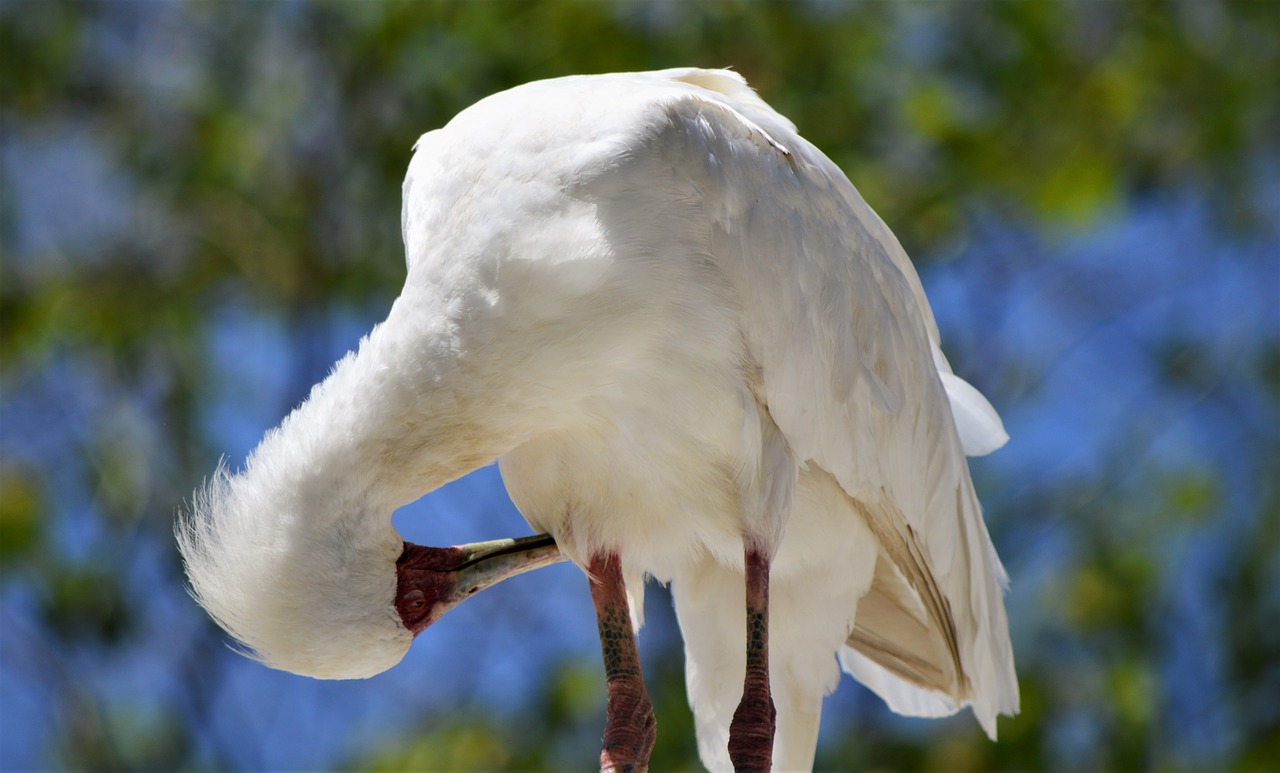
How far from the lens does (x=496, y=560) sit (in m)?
3.17

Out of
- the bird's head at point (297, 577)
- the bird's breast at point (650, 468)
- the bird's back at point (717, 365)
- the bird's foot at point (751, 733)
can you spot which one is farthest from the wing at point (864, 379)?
the bird's head at point (297, 577)

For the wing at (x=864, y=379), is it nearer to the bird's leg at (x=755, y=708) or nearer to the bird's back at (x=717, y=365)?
the bird's back at (x=717, y=365)

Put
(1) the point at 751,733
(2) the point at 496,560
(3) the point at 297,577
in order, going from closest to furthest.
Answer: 1. (3) the point at 297,577
2. (2) the point at 496,560
3. (1) the point at 751,733

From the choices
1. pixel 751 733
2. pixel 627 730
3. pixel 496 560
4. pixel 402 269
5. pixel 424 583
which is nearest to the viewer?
pixel 424 583

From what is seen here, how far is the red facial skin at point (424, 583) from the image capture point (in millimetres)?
2961

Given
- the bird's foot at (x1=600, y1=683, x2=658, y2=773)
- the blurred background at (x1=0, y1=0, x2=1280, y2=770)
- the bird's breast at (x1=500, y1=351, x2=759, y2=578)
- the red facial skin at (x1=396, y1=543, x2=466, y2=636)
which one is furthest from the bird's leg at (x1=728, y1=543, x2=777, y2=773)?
the blurred background at (x1=0, y1=0, x2=1280, y2=770)

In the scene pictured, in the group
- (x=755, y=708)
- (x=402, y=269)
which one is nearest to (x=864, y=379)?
(x=755, y=708)

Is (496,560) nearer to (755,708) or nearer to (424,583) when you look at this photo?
(424,583)

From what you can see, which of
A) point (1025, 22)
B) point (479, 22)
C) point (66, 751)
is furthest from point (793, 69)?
point (66, 751)

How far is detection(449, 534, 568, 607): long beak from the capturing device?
10.1 ft

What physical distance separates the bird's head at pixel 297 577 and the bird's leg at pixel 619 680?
2.14 ft

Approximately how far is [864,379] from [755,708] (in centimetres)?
76

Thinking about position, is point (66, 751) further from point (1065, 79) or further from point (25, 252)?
point (1065, 79)

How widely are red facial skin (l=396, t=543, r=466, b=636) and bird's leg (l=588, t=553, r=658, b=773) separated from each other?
46 cm
